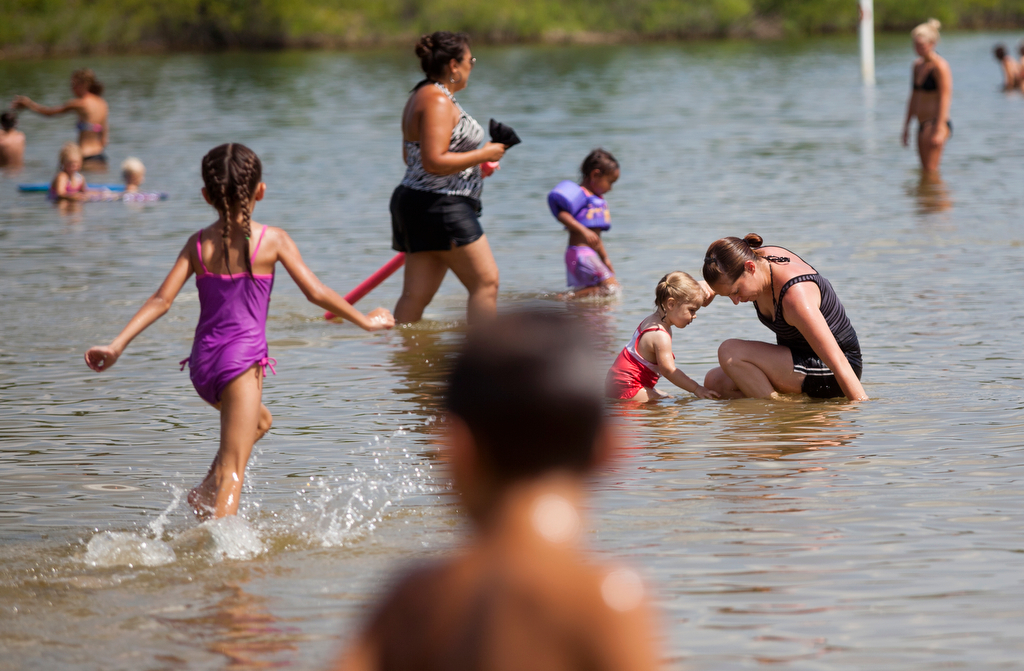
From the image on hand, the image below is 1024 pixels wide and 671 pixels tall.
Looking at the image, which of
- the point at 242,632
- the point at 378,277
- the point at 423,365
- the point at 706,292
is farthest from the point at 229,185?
the point at 378,277

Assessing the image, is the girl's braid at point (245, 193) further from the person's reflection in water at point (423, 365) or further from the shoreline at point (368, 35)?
the shoreline at point (368, 35)

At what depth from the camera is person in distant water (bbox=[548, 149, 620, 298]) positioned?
32.1 ft

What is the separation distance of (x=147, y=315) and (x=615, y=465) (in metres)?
2.17

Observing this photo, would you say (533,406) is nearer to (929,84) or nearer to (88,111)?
(929,84)

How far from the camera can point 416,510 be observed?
207 inches

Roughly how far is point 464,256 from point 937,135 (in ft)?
31.1

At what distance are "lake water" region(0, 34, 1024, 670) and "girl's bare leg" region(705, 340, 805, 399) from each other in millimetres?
98

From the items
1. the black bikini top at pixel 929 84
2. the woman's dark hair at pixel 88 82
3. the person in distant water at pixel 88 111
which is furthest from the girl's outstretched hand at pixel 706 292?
the woman's dark hair at pixel 88 82

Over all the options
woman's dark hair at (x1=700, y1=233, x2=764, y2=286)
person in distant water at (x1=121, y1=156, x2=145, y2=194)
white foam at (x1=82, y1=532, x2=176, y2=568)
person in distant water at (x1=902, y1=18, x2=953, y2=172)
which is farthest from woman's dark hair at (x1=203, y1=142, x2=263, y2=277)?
person in distant water at (x1=121, y1=156, x2=145, y2=194)

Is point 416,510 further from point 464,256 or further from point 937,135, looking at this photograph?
point 937,135

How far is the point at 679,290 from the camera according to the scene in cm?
686

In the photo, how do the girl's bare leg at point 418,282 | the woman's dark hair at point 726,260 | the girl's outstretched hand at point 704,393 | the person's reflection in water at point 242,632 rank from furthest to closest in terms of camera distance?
the girl's bare leg at point 418,282
the girl's outstretched hand at point 704,393
the woman's dark hair at point 726,260
the person's reflection in water at point 242,632

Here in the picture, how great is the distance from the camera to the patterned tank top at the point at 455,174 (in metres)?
7.32

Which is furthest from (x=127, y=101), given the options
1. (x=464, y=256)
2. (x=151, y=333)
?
(x=464, y=256)
